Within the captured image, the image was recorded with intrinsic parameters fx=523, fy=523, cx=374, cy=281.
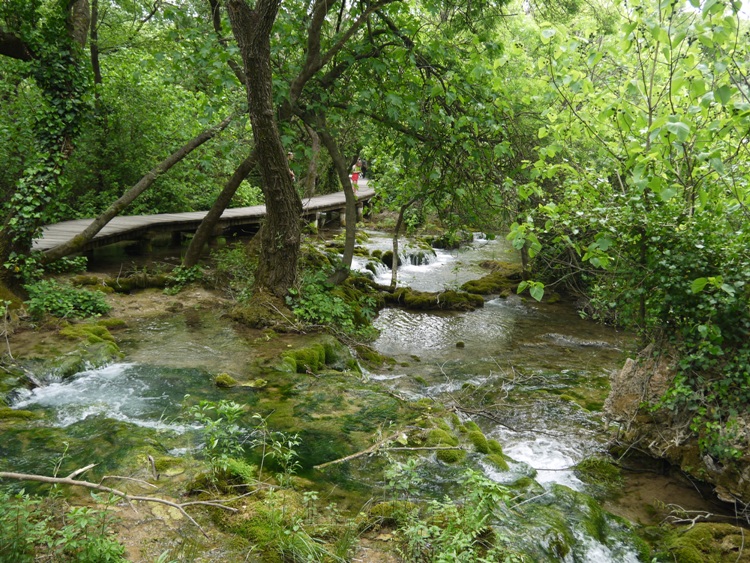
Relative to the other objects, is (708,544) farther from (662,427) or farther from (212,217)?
(212,217)

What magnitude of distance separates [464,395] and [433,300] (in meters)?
5.18

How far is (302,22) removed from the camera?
7.55 meters

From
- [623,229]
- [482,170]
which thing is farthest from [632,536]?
[482,170]

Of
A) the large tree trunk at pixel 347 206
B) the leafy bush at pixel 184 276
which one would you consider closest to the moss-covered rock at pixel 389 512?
the large tree trunk at pixel 347 206

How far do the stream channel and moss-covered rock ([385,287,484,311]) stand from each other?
0.43 m

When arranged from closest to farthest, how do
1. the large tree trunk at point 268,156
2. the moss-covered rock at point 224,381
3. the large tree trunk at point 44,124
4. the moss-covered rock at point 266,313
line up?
1. the moss-covered rock at point 224,381
2. the large tree trunk at point 268,156
3. the large tree trunk at point 44,124
4. the moss-covered rock at point 266,313

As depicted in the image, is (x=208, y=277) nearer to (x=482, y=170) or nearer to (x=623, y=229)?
(x=482, y=170)

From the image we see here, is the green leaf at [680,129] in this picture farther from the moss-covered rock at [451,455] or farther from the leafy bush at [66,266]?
the leafy bush at [66,266]

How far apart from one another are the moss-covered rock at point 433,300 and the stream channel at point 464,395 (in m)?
0.43

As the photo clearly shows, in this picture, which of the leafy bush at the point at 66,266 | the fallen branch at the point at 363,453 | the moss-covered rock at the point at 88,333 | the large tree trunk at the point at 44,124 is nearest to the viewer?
the fallen branch at the point at 363,453

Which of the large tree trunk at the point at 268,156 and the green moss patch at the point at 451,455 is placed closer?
the green moss patch at the point at 451,455

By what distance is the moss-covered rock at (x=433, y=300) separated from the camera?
468 inches

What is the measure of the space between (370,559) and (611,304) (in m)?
3.50

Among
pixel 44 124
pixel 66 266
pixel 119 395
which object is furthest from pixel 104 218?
pixel 119 395
